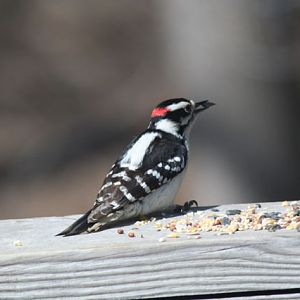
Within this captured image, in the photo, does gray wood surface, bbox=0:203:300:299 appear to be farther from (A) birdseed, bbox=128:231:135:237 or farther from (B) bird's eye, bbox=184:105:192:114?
(B) bird's eye, bbox=184:105:192:114

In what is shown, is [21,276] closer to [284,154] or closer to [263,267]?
[263,267]

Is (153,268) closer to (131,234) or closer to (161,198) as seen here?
(131,234)

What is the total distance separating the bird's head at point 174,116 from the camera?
4.60m

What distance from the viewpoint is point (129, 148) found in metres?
4.24

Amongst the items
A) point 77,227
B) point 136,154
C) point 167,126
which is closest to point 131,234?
point 77,227

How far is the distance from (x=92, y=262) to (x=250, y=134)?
3.01 meters

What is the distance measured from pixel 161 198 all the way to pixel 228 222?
2.22ft

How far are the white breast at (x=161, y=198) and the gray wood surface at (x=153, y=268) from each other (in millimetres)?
916

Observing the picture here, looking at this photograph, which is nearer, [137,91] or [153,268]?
[153,268]

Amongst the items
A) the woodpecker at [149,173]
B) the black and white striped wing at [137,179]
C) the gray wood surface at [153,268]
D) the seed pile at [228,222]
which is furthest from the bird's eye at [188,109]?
the gray wood surface at [153,268]

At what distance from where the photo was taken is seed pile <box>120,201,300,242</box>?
321cm

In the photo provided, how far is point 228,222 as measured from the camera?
3.40m

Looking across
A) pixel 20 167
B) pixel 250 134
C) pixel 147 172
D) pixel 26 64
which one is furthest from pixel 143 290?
A: pixel 26 64

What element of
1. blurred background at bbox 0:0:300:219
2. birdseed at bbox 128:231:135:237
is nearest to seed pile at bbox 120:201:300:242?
birdseed at bbox 128:231:135:237
